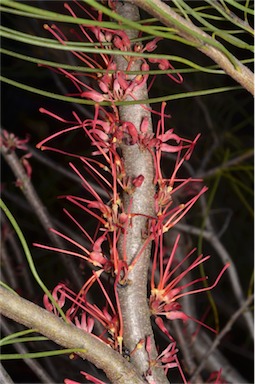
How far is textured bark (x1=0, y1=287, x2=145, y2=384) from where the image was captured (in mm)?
184

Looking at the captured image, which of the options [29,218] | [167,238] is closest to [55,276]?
[29,218]

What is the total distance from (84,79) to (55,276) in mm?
277

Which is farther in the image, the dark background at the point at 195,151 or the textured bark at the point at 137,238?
the dark background at the point at 195,151

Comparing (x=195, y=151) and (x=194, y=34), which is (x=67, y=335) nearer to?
(x=194, y=34)

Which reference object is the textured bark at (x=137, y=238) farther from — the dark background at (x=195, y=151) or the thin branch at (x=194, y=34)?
the dark background at (x=195, y=151)

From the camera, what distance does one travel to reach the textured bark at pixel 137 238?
0.23 meters

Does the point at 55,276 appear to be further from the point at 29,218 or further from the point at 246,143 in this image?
the point at 246,143

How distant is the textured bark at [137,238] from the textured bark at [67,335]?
0.01 meters

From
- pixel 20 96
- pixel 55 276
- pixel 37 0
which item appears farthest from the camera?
pixel 20 96

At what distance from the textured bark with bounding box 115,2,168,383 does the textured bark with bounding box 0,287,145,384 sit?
0.01 m

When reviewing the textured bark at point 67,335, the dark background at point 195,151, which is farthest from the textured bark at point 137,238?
the dark background at point 195,151

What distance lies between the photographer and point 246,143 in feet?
2.68

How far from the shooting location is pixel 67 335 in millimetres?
195

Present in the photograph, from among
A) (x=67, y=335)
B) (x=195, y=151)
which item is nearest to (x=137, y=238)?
(x=67, y=335)
